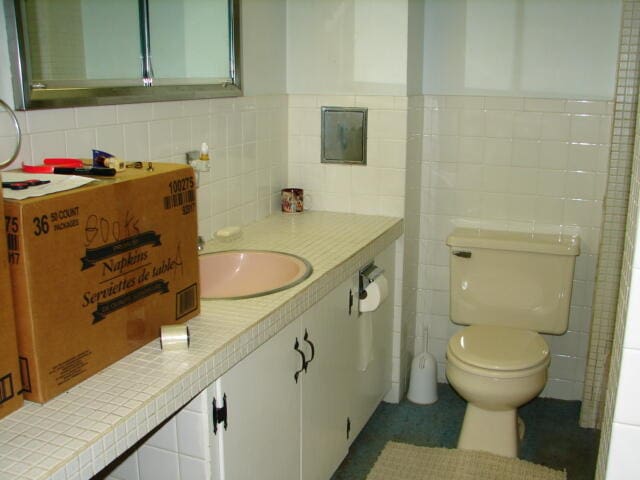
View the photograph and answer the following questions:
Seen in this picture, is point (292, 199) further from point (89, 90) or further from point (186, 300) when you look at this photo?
point (186, 300)

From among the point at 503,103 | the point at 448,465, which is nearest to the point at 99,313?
the point at 448,465

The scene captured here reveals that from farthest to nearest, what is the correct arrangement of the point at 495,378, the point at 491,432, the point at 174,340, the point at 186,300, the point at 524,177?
the point at 524,177 < the point at 491,432 < the point at 495,378 < the point at 186,300 < the point at 174,340

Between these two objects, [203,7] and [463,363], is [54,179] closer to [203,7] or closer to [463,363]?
[203,7]

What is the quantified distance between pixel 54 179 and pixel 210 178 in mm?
1096

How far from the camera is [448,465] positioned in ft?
8.65

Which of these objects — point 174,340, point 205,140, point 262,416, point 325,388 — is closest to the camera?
point 174,340

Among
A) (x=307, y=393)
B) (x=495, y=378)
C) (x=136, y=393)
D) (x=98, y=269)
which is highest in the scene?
(x=98, y=269)

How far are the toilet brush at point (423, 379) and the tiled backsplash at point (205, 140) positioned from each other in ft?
3.20

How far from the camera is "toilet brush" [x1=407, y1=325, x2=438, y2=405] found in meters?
3.12

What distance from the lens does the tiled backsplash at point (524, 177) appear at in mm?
2928

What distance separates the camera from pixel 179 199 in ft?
5.27

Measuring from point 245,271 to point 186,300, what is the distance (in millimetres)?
679

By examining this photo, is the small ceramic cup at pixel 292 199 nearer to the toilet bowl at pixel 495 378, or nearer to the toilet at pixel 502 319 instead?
the toilet at pixel 502 319

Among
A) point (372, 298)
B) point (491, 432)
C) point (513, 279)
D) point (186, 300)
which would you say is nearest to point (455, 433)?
point (491, 432)
